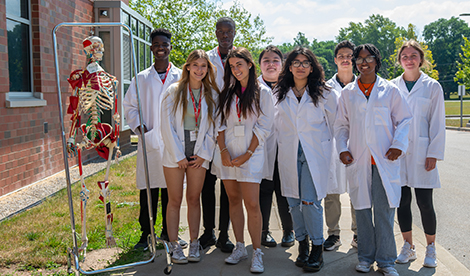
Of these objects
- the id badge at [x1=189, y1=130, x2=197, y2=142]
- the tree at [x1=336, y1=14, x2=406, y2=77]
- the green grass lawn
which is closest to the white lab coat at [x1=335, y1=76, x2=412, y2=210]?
the id badge at [x1=189, y1=130, x2=197, y2=142]

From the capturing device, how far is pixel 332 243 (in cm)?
505

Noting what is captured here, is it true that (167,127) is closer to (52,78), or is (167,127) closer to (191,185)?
(191,185)

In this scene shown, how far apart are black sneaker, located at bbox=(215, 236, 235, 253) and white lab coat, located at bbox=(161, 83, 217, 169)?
3.37 feet

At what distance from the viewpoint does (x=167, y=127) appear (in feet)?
14.5

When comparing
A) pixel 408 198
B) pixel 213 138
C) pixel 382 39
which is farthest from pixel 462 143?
pixel 382 39

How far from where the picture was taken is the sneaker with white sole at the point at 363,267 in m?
4.30

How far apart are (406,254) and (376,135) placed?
1.40 metres

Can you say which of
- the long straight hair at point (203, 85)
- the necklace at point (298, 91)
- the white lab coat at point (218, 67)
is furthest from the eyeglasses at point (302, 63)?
the white lab coat at point (218, 67)

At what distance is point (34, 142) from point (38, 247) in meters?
4.04

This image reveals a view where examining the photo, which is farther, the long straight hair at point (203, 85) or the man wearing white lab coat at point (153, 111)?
the man wearing white lab coat at point (153, 111)

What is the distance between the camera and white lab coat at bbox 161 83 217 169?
14.5ft

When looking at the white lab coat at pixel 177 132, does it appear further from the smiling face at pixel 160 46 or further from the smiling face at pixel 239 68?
the smiling face at pixel 160 46

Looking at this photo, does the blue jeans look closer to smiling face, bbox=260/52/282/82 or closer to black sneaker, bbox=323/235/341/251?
black sneaker, bbox=323/235/341/251

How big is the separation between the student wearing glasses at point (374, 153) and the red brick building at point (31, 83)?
5700 millimetres
